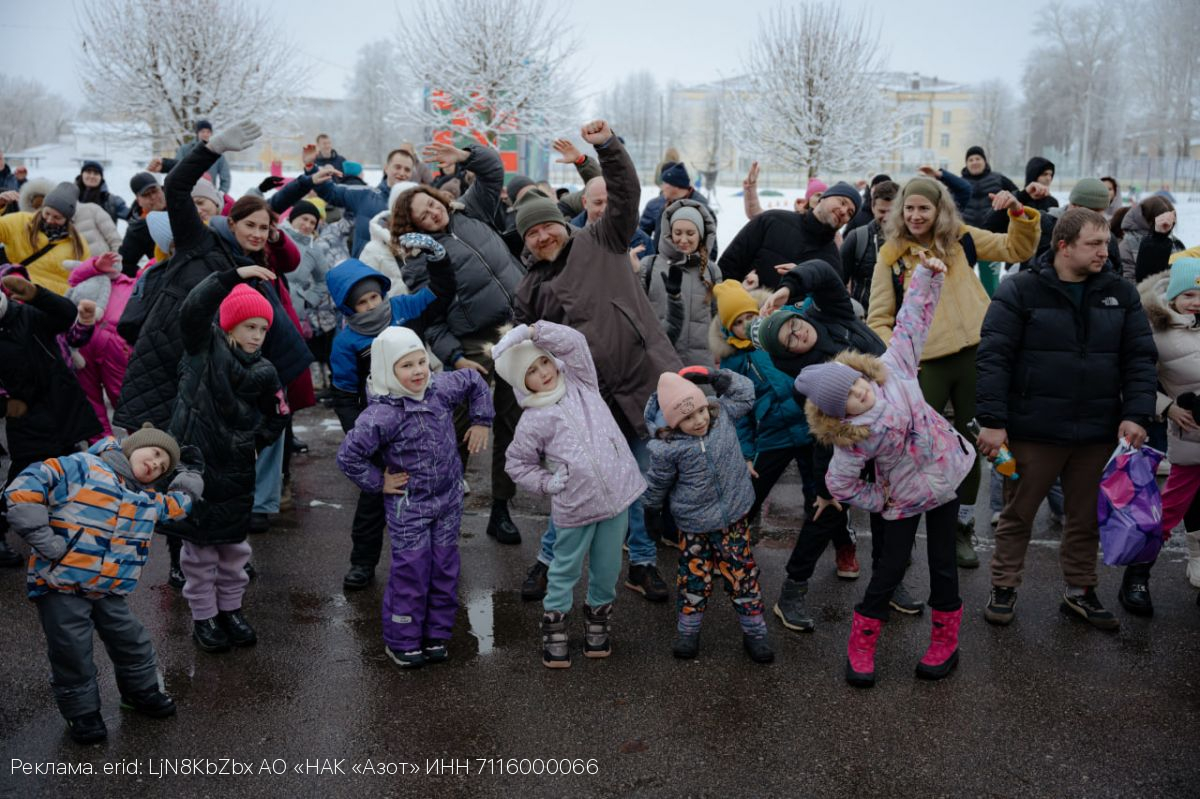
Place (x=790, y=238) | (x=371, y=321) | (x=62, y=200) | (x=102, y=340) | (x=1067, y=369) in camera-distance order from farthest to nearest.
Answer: (x=62, y=200) < (x=102, y=340) < (x=790, y=238) < (x=371, y=321) < (x=1067, y=369)

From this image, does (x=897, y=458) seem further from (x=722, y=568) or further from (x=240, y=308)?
(x=240, y=308)

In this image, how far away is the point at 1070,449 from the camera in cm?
479

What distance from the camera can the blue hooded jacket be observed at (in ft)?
18.5

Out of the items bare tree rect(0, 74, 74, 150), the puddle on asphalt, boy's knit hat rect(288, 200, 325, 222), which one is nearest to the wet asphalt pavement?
the puddle on asphalt

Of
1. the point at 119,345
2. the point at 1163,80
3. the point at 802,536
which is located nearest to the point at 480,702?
the point at 802,536

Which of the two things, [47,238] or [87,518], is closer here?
[87,518]

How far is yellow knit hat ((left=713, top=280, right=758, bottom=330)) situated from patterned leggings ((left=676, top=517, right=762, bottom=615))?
1344 mm

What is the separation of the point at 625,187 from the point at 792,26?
87.8 ft

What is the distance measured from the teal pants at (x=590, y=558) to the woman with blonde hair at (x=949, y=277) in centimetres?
227

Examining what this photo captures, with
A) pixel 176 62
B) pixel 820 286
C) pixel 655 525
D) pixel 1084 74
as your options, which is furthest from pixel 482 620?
pixel 1084 74

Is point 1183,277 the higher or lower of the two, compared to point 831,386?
higher

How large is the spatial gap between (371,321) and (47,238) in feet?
13.9

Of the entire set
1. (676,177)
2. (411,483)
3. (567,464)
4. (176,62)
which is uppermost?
(176,62)

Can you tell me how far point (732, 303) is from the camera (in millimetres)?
5301
